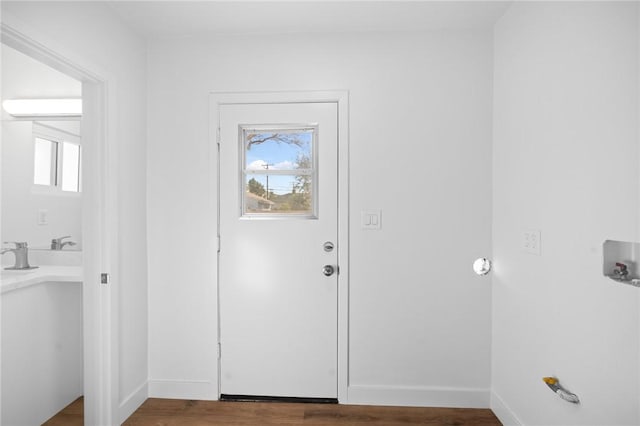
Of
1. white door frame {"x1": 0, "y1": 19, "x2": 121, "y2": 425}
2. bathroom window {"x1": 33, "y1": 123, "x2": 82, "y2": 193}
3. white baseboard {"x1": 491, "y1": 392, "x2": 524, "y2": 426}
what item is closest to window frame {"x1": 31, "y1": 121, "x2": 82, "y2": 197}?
bathroom window {"x1": 33, "y1": 123, "x2": 82, "y2": 193}

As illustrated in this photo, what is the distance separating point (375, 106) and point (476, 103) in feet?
2.01

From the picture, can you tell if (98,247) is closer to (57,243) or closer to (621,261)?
(57,243)

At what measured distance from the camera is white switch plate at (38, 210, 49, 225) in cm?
264

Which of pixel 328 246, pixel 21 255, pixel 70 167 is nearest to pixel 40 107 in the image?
pixel 70 167

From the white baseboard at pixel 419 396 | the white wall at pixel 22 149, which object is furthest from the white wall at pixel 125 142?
the white baseboard at pixel 419 396

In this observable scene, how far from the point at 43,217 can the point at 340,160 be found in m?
2.09

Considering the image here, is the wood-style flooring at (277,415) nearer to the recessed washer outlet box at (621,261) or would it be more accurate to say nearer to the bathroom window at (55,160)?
the recessed washer outlet box at (621,261)

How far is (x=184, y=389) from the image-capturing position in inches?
98.2

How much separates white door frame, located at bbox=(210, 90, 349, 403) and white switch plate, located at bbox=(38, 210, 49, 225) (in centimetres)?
125

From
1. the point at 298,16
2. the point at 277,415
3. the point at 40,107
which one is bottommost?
the point at 277,415

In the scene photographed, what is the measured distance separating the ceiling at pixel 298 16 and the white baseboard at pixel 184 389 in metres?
2.24

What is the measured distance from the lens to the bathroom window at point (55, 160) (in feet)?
8.64

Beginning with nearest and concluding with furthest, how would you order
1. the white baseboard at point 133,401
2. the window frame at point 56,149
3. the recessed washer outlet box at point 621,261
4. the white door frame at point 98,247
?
1. the recessed washer outlet box at point 621,261
2. the white door frame at point 98,247
3. the white baseboard at point 133,401
4. the window frame at point 56,149

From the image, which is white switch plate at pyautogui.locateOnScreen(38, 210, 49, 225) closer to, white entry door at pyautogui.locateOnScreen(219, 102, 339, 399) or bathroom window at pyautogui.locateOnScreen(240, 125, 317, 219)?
white entry door at pyautogui.locateOnScreen(219, 102, 339, 399)
